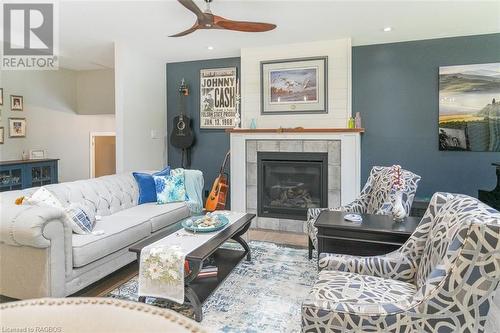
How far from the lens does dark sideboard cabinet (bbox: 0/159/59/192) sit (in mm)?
4676

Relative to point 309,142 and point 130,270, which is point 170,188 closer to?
point 130,270

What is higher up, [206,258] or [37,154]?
[37,154]

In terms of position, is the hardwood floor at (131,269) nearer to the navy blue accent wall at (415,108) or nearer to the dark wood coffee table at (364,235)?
the dark wood coffee table at (364,235)

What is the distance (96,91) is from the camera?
6.09m

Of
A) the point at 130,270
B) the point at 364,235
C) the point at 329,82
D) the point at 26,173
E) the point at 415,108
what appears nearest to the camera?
the point at 364,235

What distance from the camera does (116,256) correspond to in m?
2.69

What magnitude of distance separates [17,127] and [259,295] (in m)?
Result: 4.99

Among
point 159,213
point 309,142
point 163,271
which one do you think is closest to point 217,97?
point 309,142

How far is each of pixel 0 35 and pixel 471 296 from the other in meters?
5.29

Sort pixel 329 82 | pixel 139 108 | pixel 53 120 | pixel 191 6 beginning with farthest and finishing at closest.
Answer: pixel 53 120
pixel 139 108
pixel 329 82
pixel 191 6

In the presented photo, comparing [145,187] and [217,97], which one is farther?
[217,97]

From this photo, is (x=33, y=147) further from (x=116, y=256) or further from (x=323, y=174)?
(x=323, y=174)

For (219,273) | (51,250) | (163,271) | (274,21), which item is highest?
(274,21)

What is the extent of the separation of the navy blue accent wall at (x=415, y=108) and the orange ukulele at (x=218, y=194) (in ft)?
6.87
